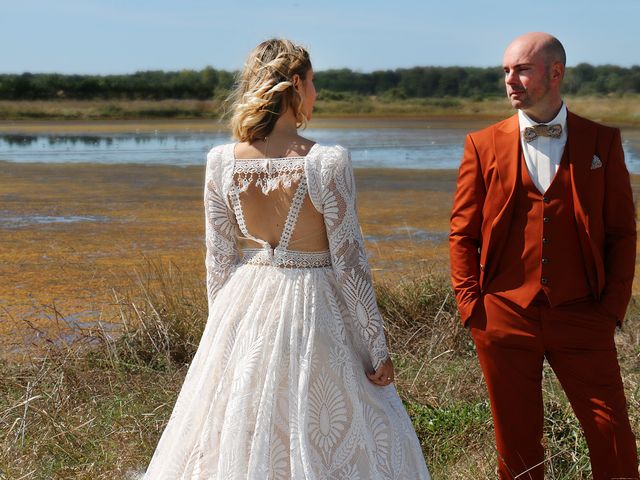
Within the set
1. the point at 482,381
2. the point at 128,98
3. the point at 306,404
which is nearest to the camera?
the point at 306,404

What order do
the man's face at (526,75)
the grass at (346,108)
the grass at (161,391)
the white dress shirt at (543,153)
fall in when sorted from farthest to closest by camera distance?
the grass at (346,108)
the grass at (161,391)
the white dress shirt at (543,153)
the man's face at (526,75)

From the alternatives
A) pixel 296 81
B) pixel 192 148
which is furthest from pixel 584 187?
pixel 192 148

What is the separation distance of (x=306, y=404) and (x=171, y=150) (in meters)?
29.6

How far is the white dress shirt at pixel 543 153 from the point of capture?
3.52m

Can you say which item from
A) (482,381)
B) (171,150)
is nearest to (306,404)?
(482,381)

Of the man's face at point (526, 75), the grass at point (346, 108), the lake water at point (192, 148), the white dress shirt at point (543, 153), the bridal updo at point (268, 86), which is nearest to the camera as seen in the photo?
the bridal updo at point (268, 86)

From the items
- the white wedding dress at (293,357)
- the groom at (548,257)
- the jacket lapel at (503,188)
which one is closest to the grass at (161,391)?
the groom at (548,257)

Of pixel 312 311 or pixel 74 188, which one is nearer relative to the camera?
pixel 312 311

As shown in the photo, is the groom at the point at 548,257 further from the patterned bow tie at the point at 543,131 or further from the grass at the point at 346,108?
the grass at the point at 346,108

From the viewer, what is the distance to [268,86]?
10.4ft

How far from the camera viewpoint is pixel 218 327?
11.2 ft

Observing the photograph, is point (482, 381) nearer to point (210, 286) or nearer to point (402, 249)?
point (210, 286)

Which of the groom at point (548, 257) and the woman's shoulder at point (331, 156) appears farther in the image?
the groom at point (548, 257)

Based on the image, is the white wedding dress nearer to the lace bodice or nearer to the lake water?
the lace bodice
